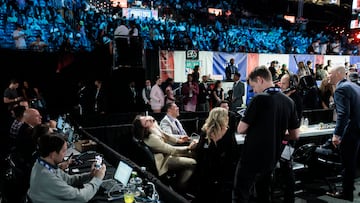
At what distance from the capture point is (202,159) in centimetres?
362

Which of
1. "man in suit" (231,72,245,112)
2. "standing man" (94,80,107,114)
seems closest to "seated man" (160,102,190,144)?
"man in suit" (231,72,245,112)

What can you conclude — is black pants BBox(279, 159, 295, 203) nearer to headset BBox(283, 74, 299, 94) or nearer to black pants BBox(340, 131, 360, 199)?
black pants BBox(340, 131, 360, 199)

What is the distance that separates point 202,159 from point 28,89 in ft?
19.9

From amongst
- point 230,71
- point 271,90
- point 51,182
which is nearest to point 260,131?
point 271,90

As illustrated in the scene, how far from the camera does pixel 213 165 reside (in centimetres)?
345

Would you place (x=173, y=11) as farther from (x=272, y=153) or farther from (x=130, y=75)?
(x=272, y=153)

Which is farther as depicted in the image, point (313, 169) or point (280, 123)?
point (313, 169)

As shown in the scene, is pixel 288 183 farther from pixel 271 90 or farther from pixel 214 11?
pixel 214 11

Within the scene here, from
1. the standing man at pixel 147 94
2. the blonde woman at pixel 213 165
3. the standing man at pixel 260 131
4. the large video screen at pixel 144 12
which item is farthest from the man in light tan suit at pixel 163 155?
the large video screen at pixel 144 12

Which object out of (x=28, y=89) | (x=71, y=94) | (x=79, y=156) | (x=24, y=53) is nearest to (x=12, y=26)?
(x=24, y=53)

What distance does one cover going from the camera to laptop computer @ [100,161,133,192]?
2637 millimetres

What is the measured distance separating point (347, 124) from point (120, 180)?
2.72m

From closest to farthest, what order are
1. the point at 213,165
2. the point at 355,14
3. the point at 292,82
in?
the point at 213,165, the point at 292,82, the point at 355,14

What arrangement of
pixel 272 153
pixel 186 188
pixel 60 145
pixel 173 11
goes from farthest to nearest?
pixel 173 11 < pixel 186 188 < pixel 272 153 < pixel 60 145
